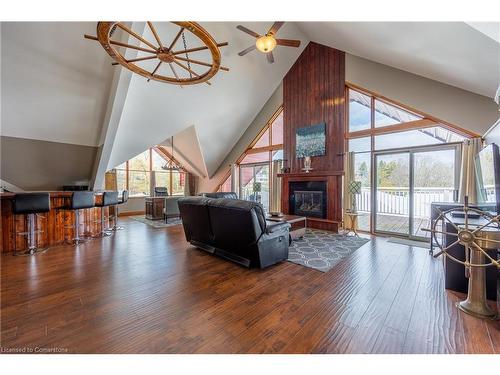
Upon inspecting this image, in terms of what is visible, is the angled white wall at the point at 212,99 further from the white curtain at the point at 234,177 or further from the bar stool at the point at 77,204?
the bar stool at the point at 77,204

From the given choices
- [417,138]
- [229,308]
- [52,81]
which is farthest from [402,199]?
[52,81]

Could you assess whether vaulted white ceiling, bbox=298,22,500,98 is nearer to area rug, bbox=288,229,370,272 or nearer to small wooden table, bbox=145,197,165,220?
area rug, bbox=288,229,370,272

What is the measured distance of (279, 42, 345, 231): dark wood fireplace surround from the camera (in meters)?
5.54

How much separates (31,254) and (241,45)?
6088 mm

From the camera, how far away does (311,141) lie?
6070mm

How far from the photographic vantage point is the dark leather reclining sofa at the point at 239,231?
9.17ft

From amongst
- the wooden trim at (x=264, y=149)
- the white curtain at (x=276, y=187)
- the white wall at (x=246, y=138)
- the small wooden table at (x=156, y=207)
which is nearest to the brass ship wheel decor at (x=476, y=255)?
the white curtain at (x=276, y=187)

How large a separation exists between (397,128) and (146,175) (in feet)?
29.3

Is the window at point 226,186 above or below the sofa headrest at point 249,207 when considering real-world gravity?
above

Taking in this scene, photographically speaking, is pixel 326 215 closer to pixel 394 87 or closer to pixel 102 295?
pixel 394 87

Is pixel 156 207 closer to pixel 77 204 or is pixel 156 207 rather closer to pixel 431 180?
pixel 77 204

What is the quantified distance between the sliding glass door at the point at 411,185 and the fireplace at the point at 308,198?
4.06 ft

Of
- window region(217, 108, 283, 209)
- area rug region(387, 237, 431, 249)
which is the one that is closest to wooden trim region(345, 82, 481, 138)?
area rug region(387, 237, 431, 249)

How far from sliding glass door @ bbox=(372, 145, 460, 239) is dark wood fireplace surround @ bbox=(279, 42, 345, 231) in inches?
36.1
